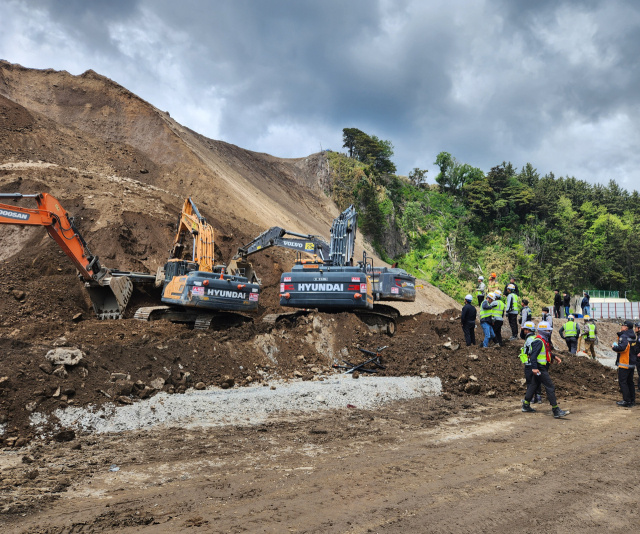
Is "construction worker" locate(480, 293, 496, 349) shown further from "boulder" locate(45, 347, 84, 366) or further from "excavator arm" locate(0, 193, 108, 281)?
"excavator arm" locate(0, 193, 108, 281)

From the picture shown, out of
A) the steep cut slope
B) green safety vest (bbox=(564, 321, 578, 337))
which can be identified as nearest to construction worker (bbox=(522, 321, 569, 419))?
green safety vest (bbox=(564, 321, 578, 337))

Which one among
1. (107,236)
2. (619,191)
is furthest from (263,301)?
(619,191)

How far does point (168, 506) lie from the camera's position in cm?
372

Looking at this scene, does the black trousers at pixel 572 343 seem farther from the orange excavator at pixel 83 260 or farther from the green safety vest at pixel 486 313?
the orange excavator at pixel 83 260

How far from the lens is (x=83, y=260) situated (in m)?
13.5

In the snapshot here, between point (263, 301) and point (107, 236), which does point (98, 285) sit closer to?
point (107, 236)

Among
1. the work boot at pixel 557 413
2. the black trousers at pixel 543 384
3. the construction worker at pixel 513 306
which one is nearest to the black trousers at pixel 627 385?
the black trousers at pixel 543 384

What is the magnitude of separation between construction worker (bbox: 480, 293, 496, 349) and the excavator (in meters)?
2.91

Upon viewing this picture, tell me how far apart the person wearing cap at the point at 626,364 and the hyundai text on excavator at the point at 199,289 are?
8670mm

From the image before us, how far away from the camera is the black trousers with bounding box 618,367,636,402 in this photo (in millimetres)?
8539

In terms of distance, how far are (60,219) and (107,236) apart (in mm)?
4474

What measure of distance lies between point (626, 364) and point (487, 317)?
3.46m

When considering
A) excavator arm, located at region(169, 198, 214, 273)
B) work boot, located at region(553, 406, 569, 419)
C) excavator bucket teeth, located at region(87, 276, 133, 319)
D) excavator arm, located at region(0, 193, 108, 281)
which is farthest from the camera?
excavator bucket teeth, located at region(87, 276, 133, 319)

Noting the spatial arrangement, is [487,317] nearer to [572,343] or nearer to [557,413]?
[572,343]
